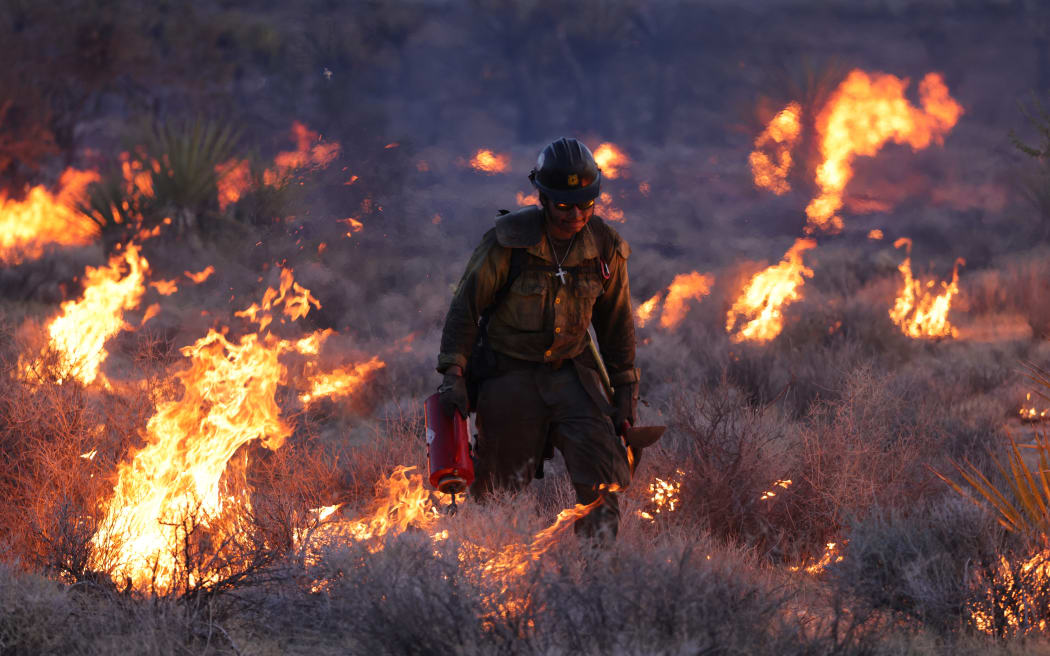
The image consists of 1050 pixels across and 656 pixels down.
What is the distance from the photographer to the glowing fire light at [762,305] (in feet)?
37.4

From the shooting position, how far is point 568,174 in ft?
13.6

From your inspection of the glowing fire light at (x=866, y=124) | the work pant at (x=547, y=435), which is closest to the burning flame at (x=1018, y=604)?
the work pant at (x=547, y=435)

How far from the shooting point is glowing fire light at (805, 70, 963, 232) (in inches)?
1261

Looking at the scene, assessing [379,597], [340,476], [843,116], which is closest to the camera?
[379,597]

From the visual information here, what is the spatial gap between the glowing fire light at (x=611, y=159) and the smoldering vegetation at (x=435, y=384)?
2.81 ft

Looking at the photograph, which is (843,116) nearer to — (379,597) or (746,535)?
(746,535)

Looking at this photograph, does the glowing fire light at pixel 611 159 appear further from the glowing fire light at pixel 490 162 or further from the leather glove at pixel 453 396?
the leather glove at pixel 453 396

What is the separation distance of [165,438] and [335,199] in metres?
16.6

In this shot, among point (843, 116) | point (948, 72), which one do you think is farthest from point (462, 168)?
point (948, 72)

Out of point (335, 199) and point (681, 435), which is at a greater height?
point (335, 199)

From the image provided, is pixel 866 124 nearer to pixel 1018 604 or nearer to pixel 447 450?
pixel 1018 604

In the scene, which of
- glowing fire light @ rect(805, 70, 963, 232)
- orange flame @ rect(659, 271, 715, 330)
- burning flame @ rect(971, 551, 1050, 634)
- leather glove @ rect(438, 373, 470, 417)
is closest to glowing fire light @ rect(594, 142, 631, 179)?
glowing fire light @ rect(805, 70, 963, 232)

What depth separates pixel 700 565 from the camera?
149 inches

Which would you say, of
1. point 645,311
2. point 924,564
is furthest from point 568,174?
point 645,311
